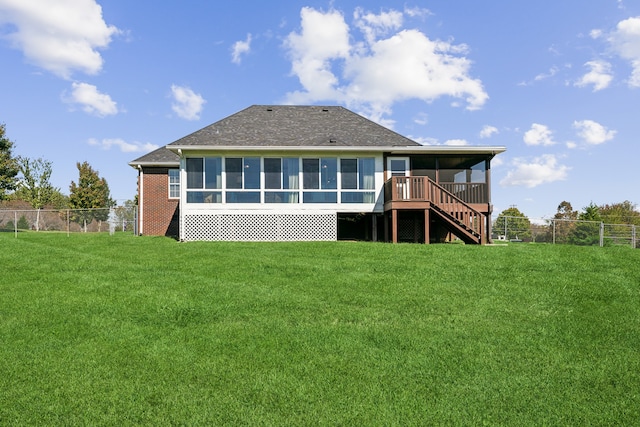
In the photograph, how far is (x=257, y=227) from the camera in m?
17.6

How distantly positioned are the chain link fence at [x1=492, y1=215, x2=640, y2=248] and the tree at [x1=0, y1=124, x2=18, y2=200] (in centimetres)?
3411

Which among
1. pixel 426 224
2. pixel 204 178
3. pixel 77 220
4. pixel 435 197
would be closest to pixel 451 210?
pixel 435 197

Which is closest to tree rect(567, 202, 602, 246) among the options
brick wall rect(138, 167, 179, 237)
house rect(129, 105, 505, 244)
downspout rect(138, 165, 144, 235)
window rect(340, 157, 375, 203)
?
house rect(129, 105, 505, 244)

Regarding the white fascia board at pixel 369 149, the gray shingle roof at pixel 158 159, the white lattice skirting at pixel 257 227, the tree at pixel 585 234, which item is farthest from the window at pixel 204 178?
the tree at pixel 585 234

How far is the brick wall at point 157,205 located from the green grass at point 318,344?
1069 cm

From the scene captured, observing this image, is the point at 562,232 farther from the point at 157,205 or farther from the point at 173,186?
the point at 157,205

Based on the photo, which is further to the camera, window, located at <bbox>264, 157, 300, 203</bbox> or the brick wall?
the brick wall

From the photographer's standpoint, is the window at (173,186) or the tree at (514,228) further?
the tree at (514,228)

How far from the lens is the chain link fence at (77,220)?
72.9ft

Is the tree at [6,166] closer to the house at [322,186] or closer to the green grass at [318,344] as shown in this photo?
the house at [322,186]

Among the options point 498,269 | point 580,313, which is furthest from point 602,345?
point 498,269

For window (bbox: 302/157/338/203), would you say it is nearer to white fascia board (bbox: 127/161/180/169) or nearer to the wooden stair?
the wooden stair

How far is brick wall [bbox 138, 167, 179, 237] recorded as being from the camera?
21.4 metres

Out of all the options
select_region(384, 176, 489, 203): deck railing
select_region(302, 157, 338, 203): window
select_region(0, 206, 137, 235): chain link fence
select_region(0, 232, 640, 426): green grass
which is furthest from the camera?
select_region(0, 206, 137, 235): chain link fence
